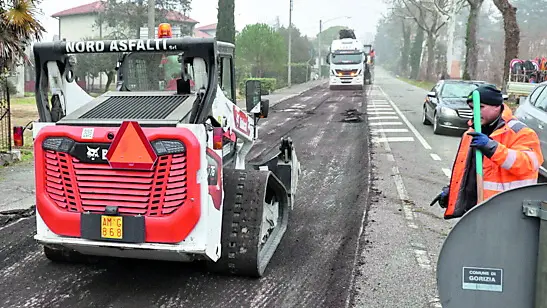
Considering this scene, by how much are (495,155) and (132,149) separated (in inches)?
101

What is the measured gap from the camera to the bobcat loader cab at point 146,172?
4512 mm

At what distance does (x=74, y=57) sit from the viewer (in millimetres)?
5410

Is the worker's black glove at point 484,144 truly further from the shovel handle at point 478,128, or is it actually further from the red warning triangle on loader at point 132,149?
the red warning triangle on loader at point 132,149

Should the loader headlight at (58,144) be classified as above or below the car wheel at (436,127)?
above

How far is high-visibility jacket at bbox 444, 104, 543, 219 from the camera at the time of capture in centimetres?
409

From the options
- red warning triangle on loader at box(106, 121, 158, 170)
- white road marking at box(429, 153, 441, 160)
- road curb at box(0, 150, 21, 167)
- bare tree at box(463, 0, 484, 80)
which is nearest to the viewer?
red warning triangle on loader at box(106, 121, 158, 170)

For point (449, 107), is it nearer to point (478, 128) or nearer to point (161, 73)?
point (161, 73)

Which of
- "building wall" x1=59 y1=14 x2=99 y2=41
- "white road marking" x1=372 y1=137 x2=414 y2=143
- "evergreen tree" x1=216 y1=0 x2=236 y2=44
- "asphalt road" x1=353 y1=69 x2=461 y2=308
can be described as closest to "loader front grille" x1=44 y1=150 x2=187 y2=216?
"asphalt road" x1=353 y1=69 x2=461 y2=308

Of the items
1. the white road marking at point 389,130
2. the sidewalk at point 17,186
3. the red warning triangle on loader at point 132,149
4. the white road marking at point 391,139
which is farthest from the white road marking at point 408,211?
the red warning triangle on loader at point 132,149

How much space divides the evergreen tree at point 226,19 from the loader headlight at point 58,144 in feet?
79.2

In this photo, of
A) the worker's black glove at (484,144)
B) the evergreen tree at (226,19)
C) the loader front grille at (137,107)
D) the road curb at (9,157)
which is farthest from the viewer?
the evergreen tree at (226,19)

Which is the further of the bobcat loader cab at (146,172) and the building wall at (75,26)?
the building wall at (75,26)

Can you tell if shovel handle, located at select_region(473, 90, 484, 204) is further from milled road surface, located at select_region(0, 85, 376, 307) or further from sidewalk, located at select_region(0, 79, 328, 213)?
sidewalk, located at select_region(0, 79, 328, 213)

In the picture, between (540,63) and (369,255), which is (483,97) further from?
(540,63)
